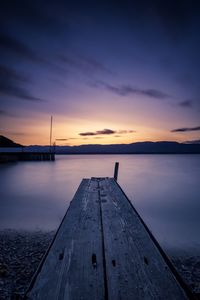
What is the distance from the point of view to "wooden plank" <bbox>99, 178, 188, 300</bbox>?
1790 mm

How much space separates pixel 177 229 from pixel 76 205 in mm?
4448

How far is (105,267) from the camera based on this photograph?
216cm

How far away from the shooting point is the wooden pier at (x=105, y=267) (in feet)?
5.84

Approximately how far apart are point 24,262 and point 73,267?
9.99 feet

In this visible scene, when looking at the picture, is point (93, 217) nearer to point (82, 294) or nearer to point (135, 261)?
point (135, 261)

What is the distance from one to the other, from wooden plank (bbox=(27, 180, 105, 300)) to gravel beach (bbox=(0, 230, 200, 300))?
4.94ft

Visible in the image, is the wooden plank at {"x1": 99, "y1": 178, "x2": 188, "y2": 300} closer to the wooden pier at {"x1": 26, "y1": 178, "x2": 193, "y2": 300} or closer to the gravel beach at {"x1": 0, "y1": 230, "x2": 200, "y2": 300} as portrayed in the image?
the wooden pier at {"x1": 26, "y1": 178, "x2": 193, "y2": 300}

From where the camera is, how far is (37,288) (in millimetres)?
1828

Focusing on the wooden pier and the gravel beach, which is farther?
the gravel beach

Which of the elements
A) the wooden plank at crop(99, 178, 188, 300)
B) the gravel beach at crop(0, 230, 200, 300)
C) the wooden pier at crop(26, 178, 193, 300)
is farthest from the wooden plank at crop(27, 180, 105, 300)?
the gravel beach at crop(0, 230, 200, 300)

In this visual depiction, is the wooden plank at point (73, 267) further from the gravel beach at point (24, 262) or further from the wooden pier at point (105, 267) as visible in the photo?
the gravel beach at point (24, 262)

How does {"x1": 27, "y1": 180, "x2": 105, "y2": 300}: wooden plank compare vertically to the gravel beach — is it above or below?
above

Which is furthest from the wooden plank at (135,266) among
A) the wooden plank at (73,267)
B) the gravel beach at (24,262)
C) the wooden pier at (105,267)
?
the gravel beach at (24,262)

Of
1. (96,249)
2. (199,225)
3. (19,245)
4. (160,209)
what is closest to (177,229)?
(199,225)
